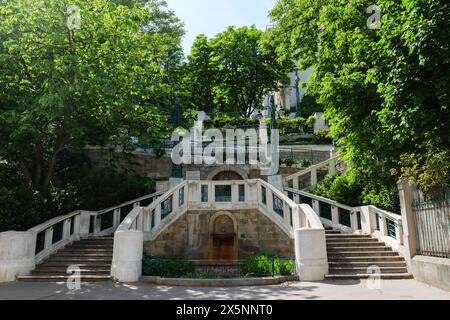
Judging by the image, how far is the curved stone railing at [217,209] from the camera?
10.6 meters

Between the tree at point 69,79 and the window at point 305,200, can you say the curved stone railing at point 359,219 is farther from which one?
the tree at point 69,79

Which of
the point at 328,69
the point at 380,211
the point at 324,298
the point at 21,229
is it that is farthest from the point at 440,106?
the point at 21,229

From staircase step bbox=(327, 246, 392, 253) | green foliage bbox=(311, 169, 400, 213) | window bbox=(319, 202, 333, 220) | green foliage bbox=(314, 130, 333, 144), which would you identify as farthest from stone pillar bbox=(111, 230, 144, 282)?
green foliage bbox=(314, 130, 333, 144)

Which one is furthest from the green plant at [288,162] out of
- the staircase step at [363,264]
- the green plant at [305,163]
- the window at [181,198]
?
the staircase step at [363,264]

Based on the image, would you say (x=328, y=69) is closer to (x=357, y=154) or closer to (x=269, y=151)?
(x=357, y=154)

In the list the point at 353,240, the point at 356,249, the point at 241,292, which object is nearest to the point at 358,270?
the point at 356,249

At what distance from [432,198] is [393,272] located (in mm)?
2670

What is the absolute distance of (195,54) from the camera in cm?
3494

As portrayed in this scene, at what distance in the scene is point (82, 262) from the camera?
1210 centimetres

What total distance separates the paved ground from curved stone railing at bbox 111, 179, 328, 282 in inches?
26.7

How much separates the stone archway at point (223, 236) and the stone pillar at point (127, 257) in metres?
4.29

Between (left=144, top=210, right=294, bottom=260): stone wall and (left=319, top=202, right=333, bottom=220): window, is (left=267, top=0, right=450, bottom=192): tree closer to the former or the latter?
(left=319, top=202, right=333, bottom=220): window

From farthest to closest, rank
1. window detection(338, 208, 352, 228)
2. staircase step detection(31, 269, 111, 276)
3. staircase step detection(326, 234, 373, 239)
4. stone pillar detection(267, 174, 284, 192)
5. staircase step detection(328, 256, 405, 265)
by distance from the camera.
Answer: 1. stone pillar detection(267, 174, 284, 192)
2. window detection(338, 208, 352, 228)
3. staircase step detection(326, 234, 373, 239)
4. staircase step detection(328, 256, 405, 265)
5. staircase step detection(31, 269, 111, 276)

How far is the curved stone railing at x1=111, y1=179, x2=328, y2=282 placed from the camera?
10609 mm
